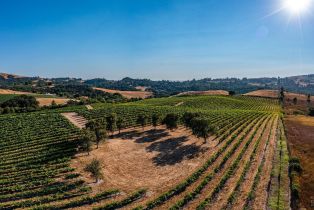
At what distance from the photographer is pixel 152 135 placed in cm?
7406

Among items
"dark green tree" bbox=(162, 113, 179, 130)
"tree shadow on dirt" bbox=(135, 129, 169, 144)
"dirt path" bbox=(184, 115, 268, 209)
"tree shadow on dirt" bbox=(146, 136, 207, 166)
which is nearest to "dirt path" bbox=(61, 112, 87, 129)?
"tree shadow on dirt" bbox=(135, 129, 169, 144)

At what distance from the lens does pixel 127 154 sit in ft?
187

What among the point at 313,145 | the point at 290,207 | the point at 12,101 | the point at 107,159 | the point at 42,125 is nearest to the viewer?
the point at 290,207

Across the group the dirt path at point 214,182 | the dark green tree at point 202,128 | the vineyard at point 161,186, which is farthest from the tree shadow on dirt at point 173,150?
the dirt path at point 214,182

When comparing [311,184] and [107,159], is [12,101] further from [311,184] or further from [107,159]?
[311,184]

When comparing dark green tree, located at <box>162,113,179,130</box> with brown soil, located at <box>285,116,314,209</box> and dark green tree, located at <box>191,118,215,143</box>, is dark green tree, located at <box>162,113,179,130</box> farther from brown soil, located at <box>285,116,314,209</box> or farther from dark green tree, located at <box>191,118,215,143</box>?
brown soil, located at <box>285,116,314,209</box>

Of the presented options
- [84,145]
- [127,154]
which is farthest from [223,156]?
[84,145]

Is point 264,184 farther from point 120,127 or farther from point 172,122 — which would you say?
point 120,127

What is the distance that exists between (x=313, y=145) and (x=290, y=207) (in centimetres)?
3734

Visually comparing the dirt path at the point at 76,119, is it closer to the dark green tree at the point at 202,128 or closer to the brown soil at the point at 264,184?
the dark green tree at the point at 202,128

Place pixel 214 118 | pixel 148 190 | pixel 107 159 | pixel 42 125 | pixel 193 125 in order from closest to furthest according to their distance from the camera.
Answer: pixel 148 190 → pixel 107 159 → pixel 193 125 → pixel 42 125 → pixel 214 118

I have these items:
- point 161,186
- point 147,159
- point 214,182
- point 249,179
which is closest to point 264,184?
point 249,179

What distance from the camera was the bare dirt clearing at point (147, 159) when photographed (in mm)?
42062

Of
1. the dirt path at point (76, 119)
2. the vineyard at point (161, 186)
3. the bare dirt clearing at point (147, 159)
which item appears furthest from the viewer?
the dirt path at point (76, 119)
